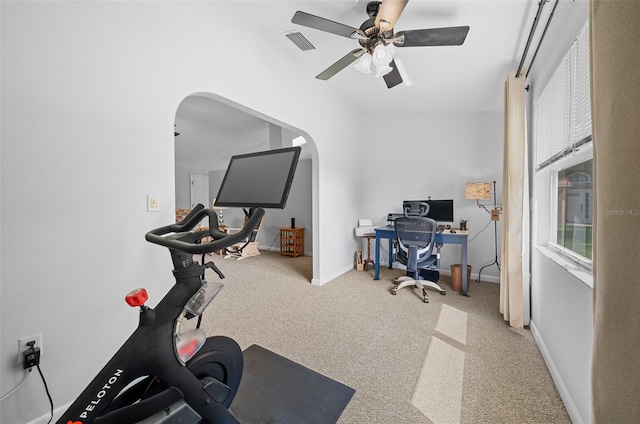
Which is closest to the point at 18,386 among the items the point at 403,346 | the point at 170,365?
the point at 170,365

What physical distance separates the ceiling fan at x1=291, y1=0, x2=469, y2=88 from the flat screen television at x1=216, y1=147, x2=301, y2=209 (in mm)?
1277

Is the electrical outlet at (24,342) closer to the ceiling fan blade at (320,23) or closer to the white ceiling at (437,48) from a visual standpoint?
the ceiling fan blade at (320,23)

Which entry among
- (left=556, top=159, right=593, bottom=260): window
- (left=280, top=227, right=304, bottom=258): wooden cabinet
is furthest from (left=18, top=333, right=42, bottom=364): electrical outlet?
(left=280, top=227, right=304, bottom=258): wooden cabinet

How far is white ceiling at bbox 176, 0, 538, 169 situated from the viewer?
7.10 feet

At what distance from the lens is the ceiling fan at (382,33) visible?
1.85 m

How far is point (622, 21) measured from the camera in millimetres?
592

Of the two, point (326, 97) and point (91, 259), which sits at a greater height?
point (326, 97)

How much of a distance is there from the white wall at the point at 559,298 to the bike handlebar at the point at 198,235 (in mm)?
1615

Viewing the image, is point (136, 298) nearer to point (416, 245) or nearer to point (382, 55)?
point (382, 55)

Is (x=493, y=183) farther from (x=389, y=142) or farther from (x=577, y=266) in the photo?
(x=577, y=266)

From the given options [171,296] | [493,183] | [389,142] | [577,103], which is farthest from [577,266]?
[389,142]

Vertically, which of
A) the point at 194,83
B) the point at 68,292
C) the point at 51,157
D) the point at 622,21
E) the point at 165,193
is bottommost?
the point at 68,292

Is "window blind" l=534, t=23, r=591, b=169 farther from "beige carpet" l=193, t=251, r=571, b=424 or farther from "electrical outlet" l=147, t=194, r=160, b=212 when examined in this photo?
"electrical outlet" l=147, t=194, r=160, b=212

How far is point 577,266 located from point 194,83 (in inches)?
111
